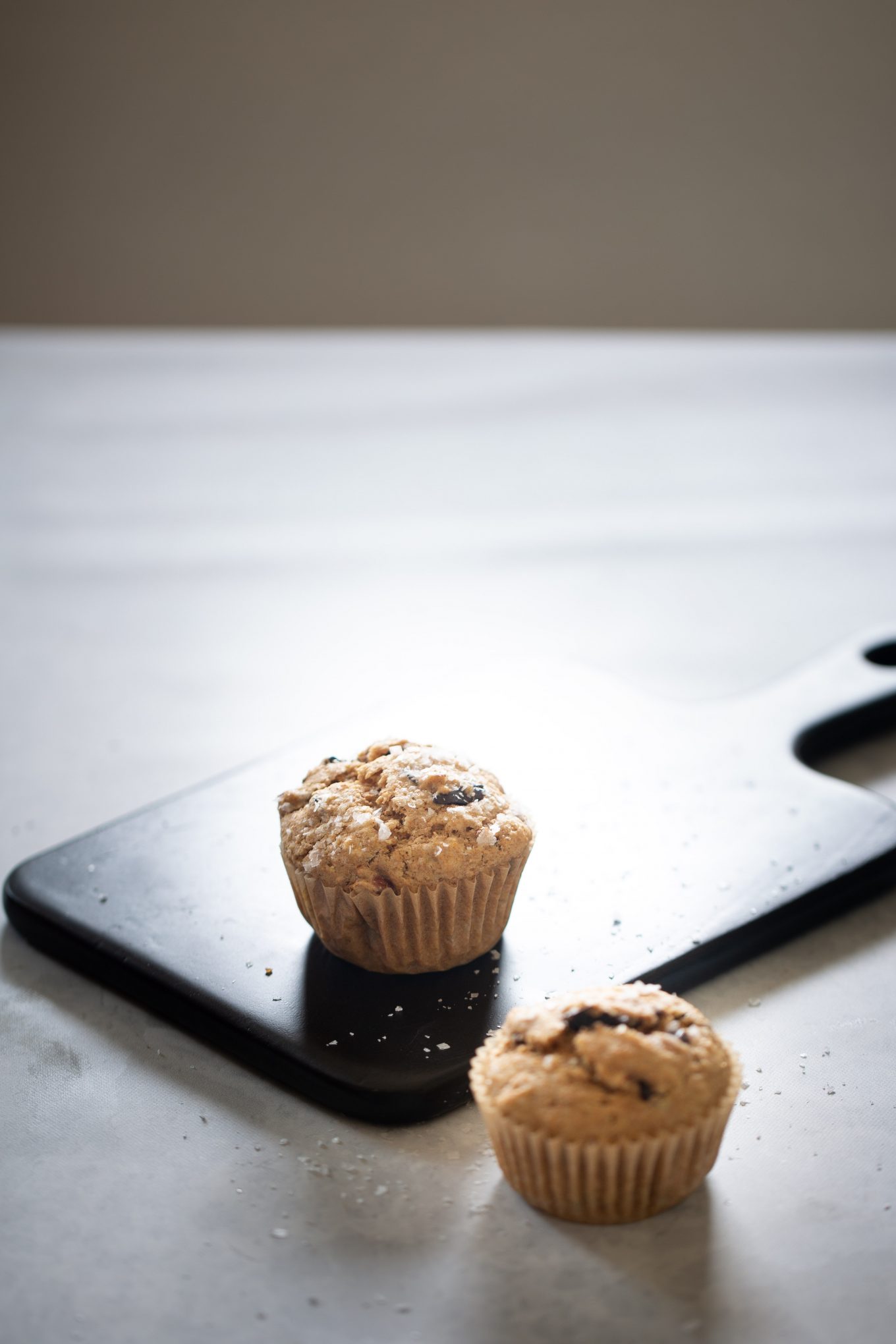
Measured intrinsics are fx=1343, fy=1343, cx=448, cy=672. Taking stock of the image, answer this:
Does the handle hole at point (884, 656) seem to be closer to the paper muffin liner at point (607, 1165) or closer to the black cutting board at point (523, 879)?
the black cutting board at point (523, 879)

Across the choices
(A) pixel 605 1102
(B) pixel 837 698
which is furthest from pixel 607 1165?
(B) pixel 837 698

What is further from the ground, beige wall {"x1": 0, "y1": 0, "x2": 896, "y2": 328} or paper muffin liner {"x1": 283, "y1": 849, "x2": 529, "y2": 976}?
beige wall {"x1": 0, "y1": 0, "x2": 896, "y2": 328}

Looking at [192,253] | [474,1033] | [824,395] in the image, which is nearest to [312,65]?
[192,253]

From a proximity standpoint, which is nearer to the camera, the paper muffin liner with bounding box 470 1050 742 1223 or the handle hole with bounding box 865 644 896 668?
the paper muffin liner with bounding box 470 1050 742 1223

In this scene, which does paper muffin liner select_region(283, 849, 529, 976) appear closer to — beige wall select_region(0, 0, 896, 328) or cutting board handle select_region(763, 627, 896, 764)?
cutting board handle select_region(763, 627, 896, 764)

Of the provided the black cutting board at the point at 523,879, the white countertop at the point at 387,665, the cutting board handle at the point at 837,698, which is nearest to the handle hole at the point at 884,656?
the cutting board handle at the point at 837,698

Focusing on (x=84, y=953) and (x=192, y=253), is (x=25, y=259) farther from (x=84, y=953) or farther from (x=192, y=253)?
(x=84, y=953)

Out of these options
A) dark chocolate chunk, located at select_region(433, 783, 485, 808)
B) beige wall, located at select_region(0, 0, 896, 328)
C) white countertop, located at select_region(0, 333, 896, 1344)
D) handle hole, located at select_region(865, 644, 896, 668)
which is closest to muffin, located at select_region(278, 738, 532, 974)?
dark chocolate chunk, located at select_region(433, 783, 485, 808)
